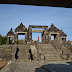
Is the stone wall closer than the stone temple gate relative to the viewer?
Yes

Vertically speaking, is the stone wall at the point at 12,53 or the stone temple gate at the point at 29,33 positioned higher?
the stone temple gate at the point at 29,33

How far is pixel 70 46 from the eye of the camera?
592 inches

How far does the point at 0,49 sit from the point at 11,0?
1331 cm

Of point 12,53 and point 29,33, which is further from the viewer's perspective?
point 29,33

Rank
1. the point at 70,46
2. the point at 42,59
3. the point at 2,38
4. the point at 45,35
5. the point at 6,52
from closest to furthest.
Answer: the point at 42,59
the point at 6,52
the point at 70,46
the point at 45,35
the point at 2,38

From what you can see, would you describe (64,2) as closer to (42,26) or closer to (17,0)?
(17,0)

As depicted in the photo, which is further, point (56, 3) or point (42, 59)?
point (42, 59)

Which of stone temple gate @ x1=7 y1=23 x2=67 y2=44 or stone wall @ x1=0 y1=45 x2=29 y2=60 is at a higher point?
stone temple gate @ x1=7 y1=23 x2=67 y2=44

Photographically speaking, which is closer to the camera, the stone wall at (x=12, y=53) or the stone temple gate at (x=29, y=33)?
the stone wall at (x=12, y=53)

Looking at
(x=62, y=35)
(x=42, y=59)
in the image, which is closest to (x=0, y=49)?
(x=42, y=59)

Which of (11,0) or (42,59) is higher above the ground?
(11,0)

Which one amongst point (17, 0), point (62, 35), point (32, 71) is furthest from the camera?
point (62, 35)

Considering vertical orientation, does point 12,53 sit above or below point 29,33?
below

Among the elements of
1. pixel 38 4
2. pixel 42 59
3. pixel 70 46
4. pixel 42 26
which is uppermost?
pixel 42 26
